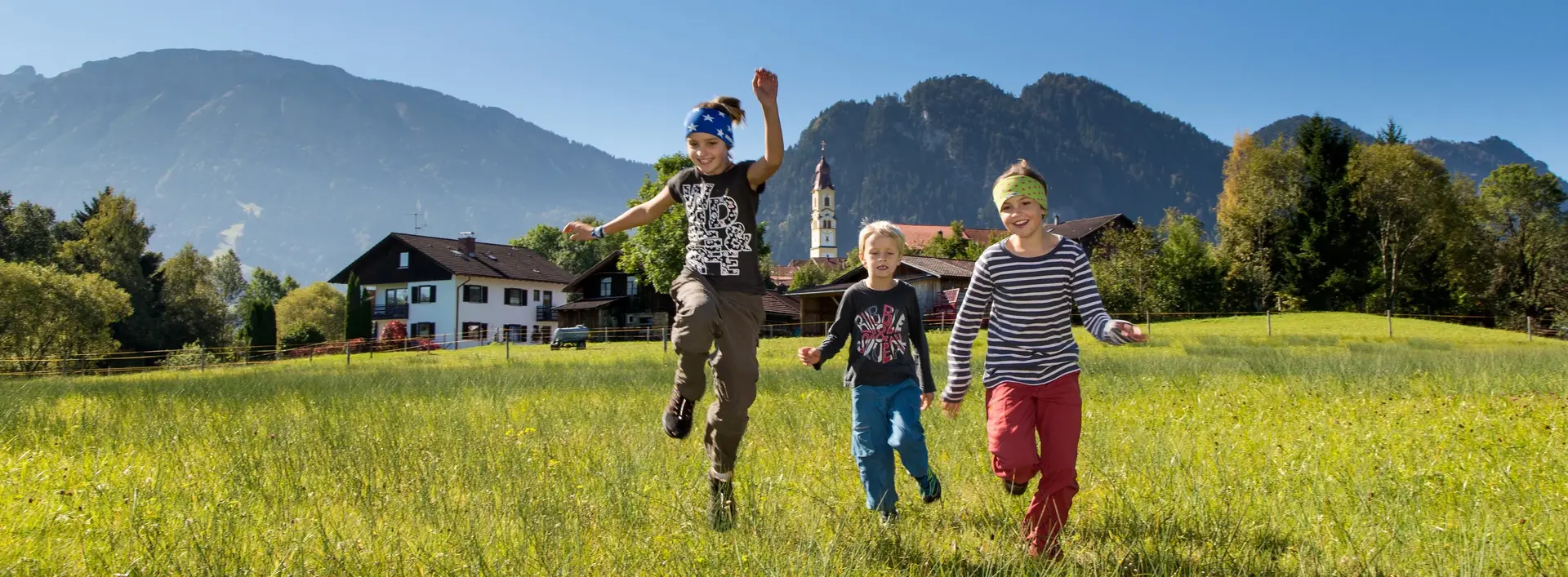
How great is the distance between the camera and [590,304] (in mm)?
67688

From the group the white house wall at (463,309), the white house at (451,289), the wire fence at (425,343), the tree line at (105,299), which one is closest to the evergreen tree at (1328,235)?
the wire fence at (425,343)

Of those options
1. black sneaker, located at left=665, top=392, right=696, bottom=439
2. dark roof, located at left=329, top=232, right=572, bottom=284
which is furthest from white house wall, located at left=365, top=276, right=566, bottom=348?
black sneaker, located at left=665, top=392, right=696, bottom=439

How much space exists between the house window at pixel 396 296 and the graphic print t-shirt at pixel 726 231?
224ft

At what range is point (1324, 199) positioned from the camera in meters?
51.8

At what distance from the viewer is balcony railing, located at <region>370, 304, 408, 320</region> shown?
66.3m

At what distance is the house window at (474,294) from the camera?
65375 mm

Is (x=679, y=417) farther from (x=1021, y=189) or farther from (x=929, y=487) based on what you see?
(x=1021, y=189)

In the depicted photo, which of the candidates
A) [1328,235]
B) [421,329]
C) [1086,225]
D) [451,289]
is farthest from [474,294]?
[1328,235]

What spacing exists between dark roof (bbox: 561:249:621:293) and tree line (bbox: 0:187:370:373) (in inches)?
594

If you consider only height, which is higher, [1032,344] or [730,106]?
[730,106]

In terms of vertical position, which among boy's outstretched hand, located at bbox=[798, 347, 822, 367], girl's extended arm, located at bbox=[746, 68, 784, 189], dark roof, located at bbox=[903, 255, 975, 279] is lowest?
boy's outstretched hand, located at bbox=[798, 347, 822, 367]

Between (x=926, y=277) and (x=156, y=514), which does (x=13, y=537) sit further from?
(x=926, y=277)

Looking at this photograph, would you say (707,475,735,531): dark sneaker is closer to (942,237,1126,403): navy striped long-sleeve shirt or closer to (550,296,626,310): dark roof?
(942,237,1126,403): navy striped long-sleeve shirt

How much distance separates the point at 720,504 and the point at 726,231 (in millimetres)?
1329
